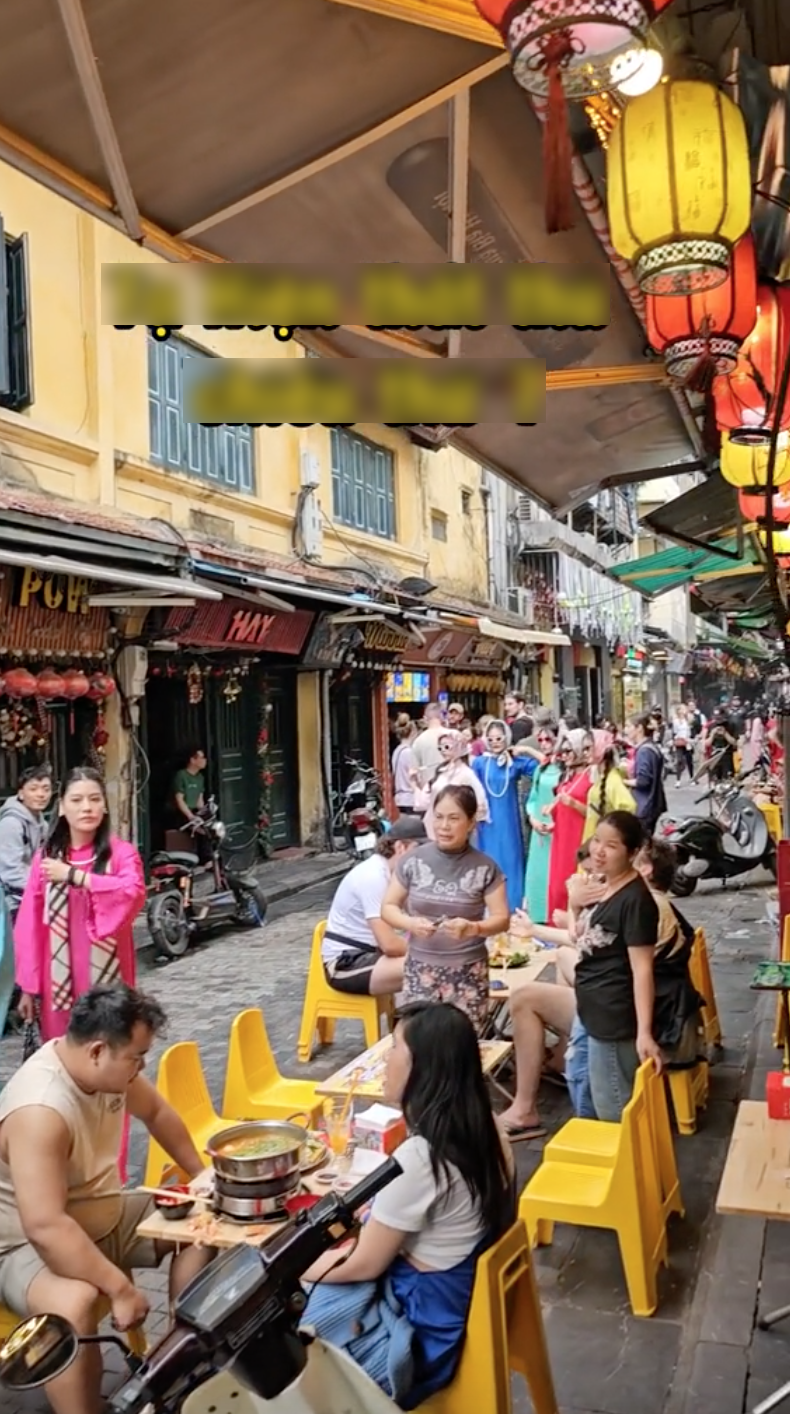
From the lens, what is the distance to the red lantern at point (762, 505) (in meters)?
6.92

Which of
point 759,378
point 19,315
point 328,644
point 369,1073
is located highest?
point 19,315

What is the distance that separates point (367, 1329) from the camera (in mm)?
3055

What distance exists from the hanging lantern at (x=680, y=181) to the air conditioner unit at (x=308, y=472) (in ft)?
39.1

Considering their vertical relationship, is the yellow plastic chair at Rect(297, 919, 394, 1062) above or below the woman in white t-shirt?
below

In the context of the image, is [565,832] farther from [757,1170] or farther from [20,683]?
[757,1170]

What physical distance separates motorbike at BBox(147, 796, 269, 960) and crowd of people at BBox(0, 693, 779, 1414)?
2758 mm

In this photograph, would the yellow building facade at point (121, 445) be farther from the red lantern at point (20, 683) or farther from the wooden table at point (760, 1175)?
the wooden table at point (760, 1175)

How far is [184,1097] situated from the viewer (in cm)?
470

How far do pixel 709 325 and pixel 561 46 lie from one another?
2.02 meters

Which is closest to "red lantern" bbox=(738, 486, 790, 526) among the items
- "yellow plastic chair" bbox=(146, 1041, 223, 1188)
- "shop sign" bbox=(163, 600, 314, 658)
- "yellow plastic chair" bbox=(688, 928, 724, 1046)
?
"yellow plastic chair" bbox=(688, 928, 724, 1046)

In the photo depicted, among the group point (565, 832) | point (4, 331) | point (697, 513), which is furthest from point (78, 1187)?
point (4, 331)

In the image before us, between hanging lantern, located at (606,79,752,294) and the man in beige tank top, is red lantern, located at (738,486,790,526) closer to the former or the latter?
hanging lantern, located at (606,79,752,294)

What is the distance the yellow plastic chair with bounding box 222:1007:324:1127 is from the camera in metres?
5.14

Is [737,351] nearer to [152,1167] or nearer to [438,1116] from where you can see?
[438,1116]
